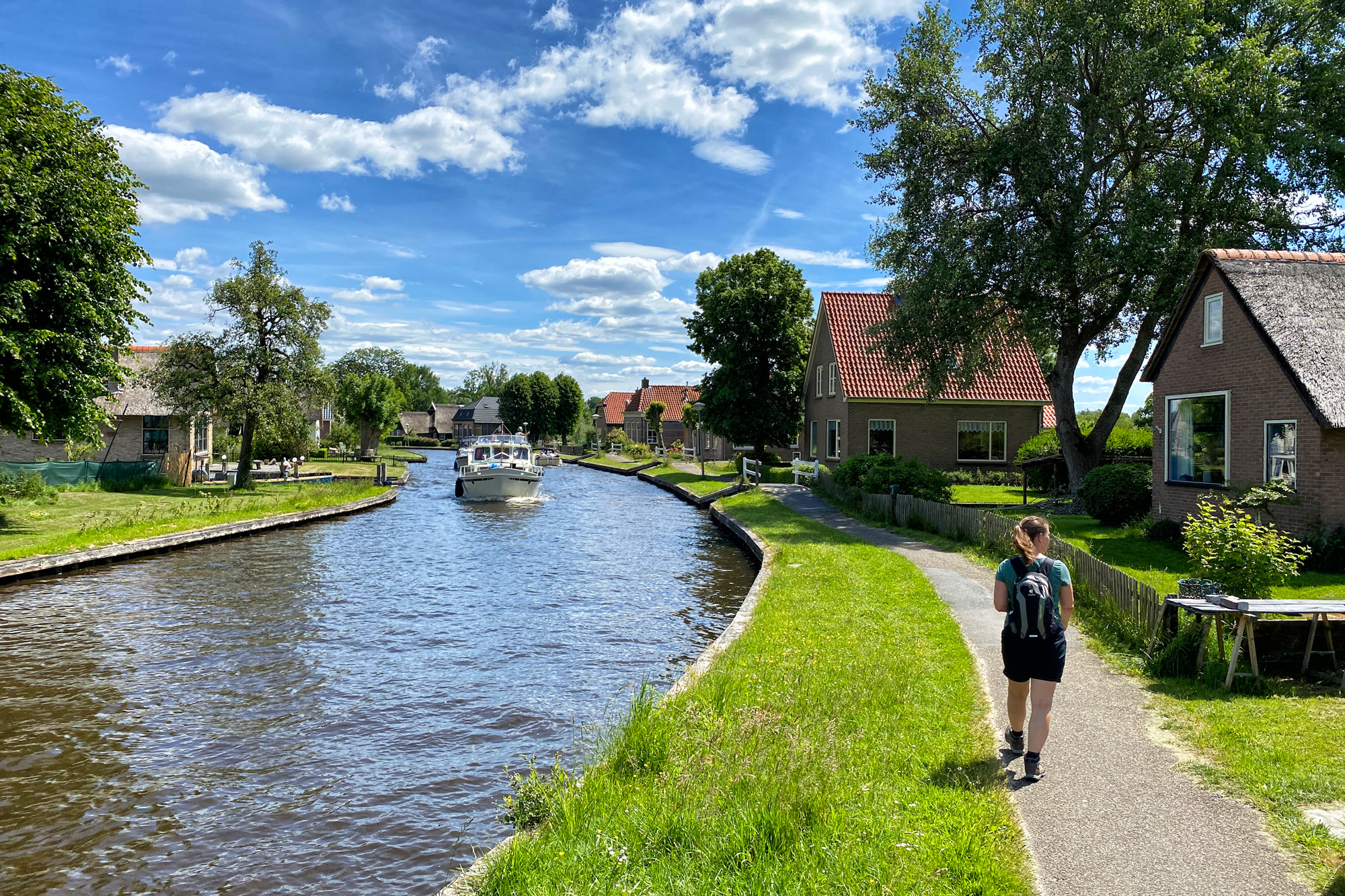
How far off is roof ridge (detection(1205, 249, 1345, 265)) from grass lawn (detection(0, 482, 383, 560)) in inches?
1045

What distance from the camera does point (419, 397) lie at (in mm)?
184125

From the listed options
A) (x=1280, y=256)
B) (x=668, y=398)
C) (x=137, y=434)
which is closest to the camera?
(x=1280, y=256)

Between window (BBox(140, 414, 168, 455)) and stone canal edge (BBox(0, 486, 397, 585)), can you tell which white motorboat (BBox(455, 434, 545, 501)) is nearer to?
stone canal edge (BBox(0, 486, 397, 585))

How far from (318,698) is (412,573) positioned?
9.79 meters

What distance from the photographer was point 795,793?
5910 mm

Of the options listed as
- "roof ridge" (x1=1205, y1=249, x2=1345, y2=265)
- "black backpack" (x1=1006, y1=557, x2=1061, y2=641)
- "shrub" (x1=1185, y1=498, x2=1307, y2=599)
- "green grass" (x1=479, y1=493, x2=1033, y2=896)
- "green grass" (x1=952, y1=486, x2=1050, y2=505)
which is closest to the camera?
"green grass" (x1=479, y1=493, x2=1033, y2=896)

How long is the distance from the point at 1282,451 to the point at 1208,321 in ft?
12.1

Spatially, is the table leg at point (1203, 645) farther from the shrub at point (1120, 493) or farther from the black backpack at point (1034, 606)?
the shrub at point (1120, 493)

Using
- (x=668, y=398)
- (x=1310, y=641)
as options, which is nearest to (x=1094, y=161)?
(x=1310, y=641)

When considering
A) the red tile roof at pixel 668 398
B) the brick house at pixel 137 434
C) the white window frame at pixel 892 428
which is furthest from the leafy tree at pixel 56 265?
the red tile roof at pixel 668 398

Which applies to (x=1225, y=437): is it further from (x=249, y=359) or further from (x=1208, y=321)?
(x=249, y=359)

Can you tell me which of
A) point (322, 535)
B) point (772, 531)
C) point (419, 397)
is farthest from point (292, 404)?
point (419, 397)

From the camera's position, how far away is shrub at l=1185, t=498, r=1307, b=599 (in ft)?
32.9

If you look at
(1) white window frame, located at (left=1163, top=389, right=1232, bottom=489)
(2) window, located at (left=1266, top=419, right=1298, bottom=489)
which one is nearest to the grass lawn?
(1) white window frame, located at (left=1163, top=389, right=1232, bottom=489)
